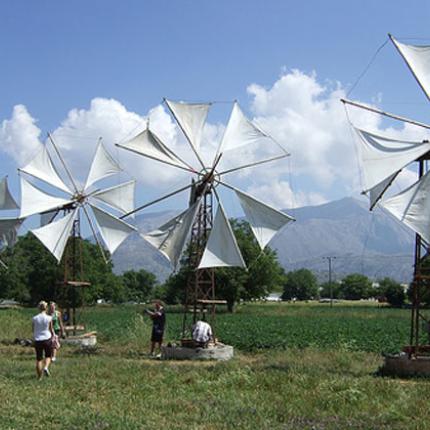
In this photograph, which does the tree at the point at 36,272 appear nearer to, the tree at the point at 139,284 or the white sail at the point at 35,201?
the white sail at the point at 35,201

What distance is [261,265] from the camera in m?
70.6

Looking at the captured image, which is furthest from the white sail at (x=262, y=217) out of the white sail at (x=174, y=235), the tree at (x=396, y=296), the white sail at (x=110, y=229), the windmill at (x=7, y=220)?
the tree at (x=396, y=296)

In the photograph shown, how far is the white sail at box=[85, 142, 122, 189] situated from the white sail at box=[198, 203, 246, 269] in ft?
25.3

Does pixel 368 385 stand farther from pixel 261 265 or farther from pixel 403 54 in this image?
pixel 261 265

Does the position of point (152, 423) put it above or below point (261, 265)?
below

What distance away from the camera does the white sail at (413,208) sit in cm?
1662

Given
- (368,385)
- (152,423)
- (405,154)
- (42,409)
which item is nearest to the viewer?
(152,423)

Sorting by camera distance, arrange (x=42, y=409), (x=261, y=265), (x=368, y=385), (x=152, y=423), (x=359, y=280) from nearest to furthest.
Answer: (x=152, y=423) → (x=42, y=409) → (x=368, y=385) → (x=261, y=265) → (x=359, y=280)

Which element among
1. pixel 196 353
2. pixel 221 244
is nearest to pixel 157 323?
pixel 196 353

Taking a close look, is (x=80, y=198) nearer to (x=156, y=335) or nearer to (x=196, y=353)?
(x=156, y=335)

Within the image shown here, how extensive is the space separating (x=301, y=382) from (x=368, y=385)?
1.36 meters

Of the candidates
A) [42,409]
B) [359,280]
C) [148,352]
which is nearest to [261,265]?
[148,352]

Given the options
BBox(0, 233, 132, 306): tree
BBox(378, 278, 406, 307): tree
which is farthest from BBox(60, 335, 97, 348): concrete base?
BBox(378, 278, 406, 307): tree

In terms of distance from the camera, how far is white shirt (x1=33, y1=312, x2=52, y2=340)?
16.2 m
